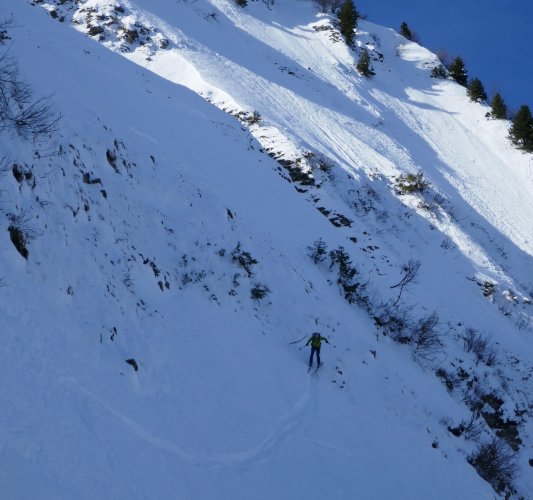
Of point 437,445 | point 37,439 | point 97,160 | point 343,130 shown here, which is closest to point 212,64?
point 343,130

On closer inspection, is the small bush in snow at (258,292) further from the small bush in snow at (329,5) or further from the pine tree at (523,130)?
the small bush in snow at (329,5)

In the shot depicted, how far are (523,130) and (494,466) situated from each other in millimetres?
28997

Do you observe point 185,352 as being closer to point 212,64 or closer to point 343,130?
point 343,130

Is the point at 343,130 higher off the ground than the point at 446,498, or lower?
higher

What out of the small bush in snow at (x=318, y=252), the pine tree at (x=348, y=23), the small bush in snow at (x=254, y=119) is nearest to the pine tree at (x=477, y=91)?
the pine tree at (x=348, y=23)

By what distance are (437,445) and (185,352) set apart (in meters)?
7.19

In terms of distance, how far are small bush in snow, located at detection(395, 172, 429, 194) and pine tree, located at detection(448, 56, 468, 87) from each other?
22.4m

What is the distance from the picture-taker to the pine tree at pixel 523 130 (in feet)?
111

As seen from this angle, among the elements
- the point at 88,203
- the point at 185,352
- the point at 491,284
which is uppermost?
the point at 491,284

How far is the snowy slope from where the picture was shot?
22.5 ft

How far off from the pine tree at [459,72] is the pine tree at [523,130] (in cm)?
1084

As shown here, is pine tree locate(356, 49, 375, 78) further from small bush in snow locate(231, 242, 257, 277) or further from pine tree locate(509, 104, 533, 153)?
small bush in snow locate(231, 242, 257, 277)

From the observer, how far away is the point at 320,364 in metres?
12.2

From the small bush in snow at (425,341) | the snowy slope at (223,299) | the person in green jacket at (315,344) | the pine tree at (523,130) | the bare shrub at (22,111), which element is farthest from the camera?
the pine tree at (523,130)
